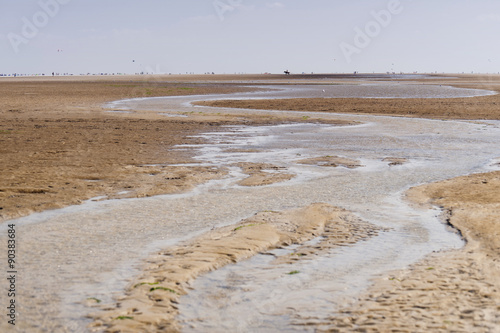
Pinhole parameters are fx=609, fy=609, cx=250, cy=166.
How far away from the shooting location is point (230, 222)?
10.9 meters

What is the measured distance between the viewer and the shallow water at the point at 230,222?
281 inches

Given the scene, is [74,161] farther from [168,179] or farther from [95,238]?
[95,238]

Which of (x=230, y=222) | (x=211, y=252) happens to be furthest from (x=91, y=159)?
(x=211, y=252)

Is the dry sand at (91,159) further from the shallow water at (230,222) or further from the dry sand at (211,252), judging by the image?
the dry sand at (211,252)

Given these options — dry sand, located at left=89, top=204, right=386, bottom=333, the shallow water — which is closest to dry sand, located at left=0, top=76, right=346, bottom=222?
the shallow water

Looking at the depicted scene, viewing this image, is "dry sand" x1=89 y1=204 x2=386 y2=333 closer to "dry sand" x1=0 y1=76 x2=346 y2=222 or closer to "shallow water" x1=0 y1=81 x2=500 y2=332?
"shallow water" x1=0 y1=81 x2=500 y2=332

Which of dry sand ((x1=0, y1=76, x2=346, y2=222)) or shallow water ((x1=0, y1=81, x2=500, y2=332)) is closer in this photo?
shallow water ((x1=0, y1=81, x2=500, y2=332))

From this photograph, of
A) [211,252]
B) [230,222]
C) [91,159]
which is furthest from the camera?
[91,159]

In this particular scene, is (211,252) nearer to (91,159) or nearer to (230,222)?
(230,222)

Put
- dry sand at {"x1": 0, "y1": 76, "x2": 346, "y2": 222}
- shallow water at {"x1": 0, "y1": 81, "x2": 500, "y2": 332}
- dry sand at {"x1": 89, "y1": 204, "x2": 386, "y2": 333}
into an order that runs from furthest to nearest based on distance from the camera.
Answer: dry sand at {"x1": 0, "y1": 76, "x2": 346, "y2": 222} < shallow water at {"x1": 0, "y1": 81, "x2": 500, "y2": 332} < dry sand at {"x1": 89, "y1": 204, "x2": 386, "y2": 333}

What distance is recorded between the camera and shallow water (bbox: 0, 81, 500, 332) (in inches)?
281

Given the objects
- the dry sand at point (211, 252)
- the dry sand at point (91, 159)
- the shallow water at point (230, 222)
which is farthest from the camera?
the dry sand at point (91, 159)

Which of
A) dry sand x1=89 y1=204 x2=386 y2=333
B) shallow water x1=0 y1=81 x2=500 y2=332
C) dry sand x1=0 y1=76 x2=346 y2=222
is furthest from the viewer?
dry sand x1=0 y1=76 x2=346 y2=222

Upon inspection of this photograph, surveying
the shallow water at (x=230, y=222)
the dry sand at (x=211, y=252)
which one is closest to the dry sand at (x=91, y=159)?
the shallow water at (x=230, y=222)
